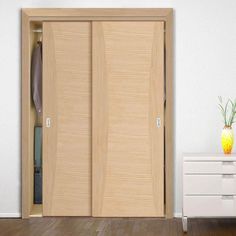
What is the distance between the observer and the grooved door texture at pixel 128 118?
564cm

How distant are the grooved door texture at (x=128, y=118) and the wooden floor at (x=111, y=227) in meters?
0.22

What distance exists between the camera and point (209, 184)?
5.17m

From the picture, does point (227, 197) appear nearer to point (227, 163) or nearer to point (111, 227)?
point (227, 163)

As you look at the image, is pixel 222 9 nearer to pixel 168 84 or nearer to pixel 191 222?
pixel 168 84

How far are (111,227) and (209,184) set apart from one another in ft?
3.16

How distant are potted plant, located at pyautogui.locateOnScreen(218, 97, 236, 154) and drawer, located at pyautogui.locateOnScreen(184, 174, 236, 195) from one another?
0.33 metres

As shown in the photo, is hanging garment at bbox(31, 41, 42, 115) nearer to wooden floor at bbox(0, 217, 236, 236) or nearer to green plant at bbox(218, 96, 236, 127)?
wooden floor at bbox(0, 217, 236, 236)

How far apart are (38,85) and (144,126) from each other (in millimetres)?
1148

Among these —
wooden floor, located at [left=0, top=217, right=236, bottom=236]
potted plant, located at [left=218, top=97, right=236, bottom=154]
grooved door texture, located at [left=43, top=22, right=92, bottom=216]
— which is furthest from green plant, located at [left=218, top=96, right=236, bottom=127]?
grooved door texture, located at [left=43, top=22, right=92, bottom=216]

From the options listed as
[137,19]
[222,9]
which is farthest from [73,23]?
[222,9]

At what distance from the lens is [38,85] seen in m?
5.81

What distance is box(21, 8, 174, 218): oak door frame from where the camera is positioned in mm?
5625

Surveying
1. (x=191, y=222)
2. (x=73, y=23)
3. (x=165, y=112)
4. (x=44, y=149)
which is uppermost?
(x=73, y=23)

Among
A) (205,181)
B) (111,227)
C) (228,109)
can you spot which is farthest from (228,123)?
(111,227)
